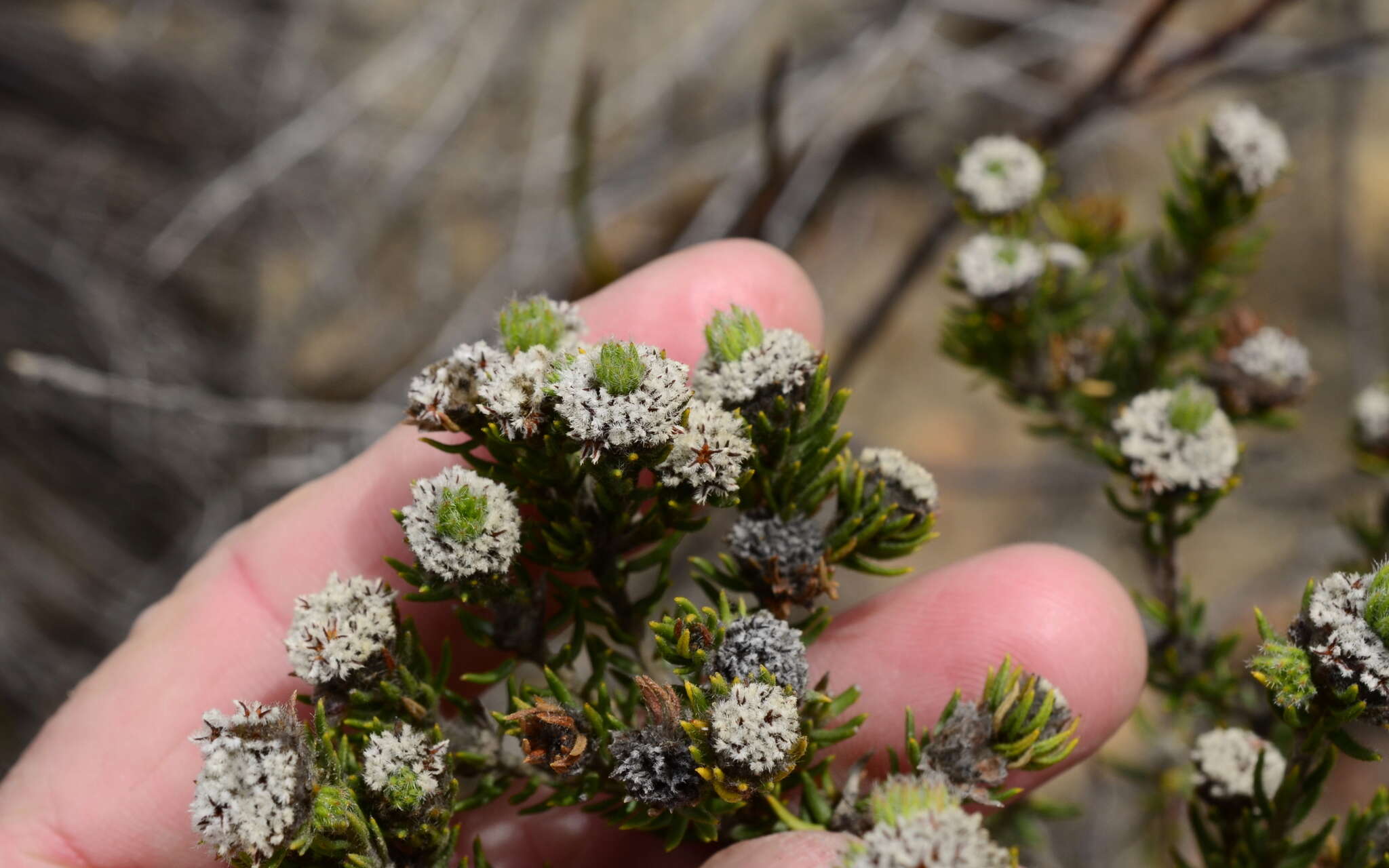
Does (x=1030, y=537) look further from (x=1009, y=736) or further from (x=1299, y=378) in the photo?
(x=1009, y=736)

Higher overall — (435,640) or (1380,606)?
(435,640)

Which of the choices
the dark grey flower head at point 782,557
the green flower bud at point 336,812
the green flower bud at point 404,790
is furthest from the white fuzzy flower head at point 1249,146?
the green flower bud at point 336,812

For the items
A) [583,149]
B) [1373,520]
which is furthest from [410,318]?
[1373,520]

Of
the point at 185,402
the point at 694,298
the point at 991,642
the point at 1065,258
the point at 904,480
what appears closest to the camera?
the point at 904,480

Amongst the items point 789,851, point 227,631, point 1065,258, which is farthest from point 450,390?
point 1065,258

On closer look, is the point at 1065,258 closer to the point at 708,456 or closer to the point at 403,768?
the point at 708,456

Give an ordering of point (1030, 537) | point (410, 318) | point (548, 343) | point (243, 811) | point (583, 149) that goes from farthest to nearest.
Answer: point (410, 318) < point (1030, 537) < point (583, 149) < point (548, 343) < point (243, 811)

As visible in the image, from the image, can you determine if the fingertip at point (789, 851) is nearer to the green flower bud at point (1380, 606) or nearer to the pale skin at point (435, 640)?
the pale skin at point (435, 640)
